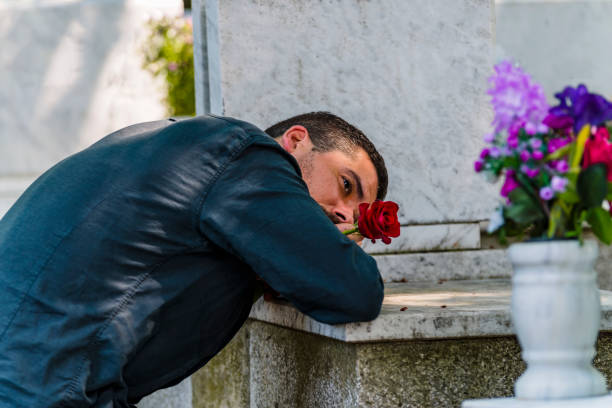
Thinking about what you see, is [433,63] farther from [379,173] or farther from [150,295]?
[150,295]

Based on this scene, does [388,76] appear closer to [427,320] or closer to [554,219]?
[427,320]

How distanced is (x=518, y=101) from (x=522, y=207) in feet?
0.72

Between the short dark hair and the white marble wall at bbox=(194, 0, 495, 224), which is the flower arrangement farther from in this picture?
the white marble wall at bbox=(194, 0, 495, 224)

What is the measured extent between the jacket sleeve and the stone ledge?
5 cm

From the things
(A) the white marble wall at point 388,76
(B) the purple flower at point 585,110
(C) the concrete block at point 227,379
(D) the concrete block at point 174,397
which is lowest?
(D) the concrete block at point 174,397

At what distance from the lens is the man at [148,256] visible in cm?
242

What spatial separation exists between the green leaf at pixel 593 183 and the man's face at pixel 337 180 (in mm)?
1139

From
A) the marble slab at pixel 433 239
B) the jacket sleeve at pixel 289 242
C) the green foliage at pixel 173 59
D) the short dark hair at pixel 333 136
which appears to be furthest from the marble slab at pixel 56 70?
A: the jacket sleeve at pixel 289 242

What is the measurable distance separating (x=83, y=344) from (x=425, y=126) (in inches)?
76.5

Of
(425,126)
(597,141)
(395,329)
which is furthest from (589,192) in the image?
(425,126)

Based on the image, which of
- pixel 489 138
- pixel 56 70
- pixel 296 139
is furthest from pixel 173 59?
pixel 489 138

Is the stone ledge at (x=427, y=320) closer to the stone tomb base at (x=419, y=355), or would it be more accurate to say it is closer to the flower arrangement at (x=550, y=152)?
the stone tomb base at (x=419, y=355)

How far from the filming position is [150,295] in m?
2.54

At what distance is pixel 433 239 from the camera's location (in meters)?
3.98
